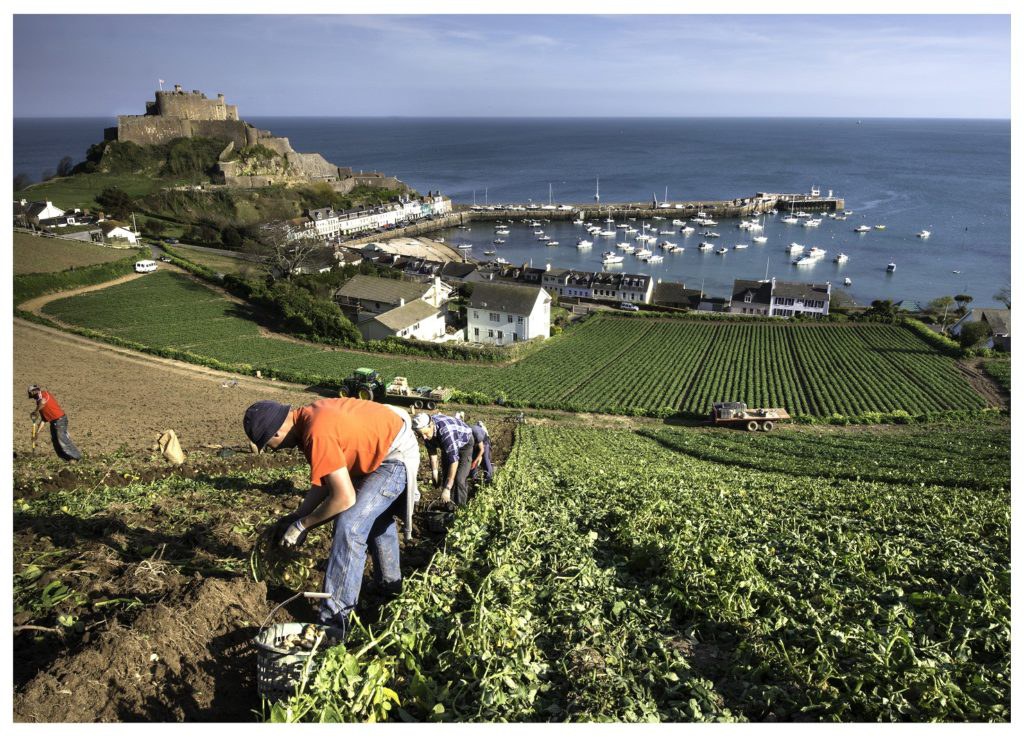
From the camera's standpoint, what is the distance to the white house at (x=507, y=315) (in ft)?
140

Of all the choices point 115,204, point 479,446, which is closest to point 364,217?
point 115,204

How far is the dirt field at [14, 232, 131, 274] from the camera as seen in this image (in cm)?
4413

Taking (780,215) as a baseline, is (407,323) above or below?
below

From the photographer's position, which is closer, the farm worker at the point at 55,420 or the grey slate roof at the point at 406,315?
the farm worker at the point at 55,420

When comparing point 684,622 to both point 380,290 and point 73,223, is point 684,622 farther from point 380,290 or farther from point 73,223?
point 73,223

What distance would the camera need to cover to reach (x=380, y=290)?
44938 mm

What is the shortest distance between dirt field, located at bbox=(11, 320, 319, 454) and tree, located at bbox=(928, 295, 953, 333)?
177ft

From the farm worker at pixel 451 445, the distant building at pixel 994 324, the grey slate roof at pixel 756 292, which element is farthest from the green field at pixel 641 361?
the farm worker at pixel 451 445

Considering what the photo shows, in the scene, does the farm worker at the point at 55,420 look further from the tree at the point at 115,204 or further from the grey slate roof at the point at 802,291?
the tree at the point at 115,204

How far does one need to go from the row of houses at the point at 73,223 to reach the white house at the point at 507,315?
123 feet

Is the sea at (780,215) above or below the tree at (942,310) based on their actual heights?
above

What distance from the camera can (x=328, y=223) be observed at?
280ft

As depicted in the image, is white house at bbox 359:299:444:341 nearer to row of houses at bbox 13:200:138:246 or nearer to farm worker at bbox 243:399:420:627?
row of houses at bbox 13:200:138:246

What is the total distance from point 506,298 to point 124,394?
2571 centimetres
